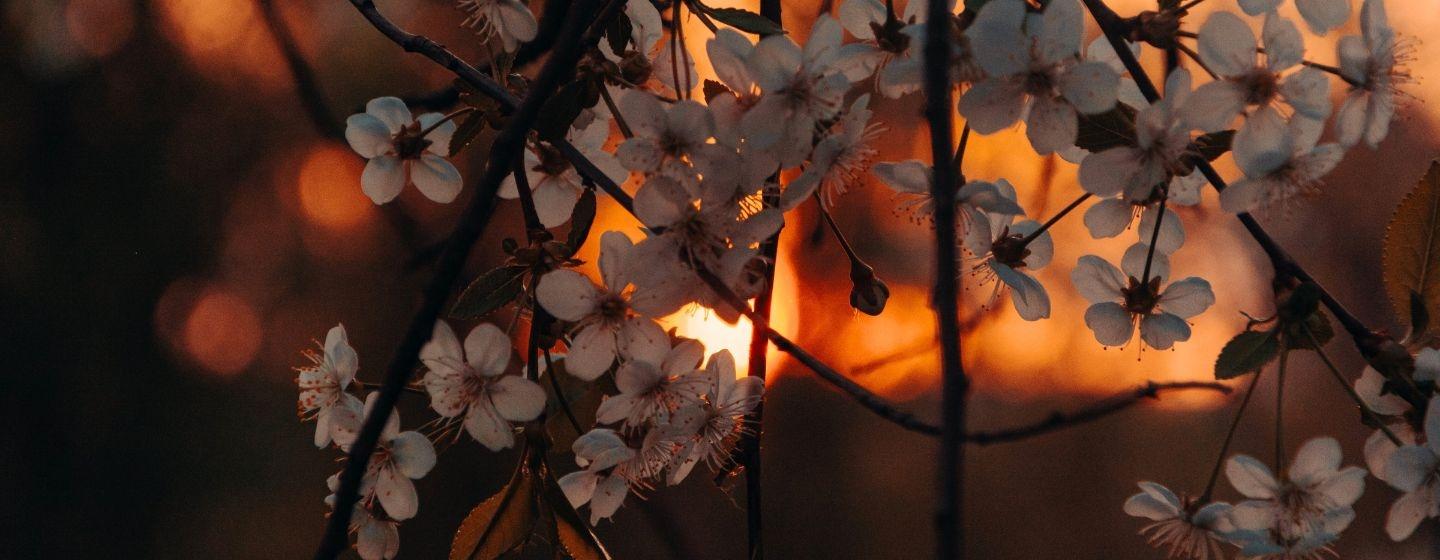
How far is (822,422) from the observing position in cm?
224

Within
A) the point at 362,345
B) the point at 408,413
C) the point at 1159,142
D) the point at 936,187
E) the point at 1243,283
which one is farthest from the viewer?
the point at 362,345

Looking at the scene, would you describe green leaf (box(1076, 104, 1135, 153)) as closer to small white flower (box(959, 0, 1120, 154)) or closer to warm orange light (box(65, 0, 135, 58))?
small white flower (box(959, 0, 1120, 154))

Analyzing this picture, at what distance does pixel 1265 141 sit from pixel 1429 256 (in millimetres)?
170

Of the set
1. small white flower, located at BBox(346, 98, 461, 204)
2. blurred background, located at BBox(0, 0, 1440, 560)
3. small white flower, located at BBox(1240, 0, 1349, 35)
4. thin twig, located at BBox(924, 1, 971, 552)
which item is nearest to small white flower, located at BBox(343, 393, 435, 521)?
small white flower, located at BBox(346, 98, 461, 204)

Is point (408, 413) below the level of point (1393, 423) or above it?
above

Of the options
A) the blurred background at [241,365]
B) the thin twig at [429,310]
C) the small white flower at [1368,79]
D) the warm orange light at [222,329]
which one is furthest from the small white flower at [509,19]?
the warm orange light at [222,329]

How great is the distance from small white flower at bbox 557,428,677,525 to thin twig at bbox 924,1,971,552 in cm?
25

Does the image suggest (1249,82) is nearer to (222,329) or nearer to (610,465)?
(610,465)

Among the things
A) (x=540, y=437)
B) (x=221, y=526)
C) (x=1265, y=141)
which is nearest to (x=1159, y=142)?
(x=1265, y=141)

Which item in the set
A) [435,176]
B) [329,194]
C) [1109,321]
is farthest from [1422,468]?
[329,194]

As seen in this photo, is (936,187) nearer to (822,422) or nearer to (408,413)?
(408,413)

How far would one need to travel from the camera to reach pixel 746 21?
49cm

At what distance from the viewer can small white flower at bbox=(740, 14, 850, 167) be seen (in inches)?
17.3

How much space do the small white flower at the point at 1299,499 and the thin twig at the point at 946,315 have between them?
309 mm
